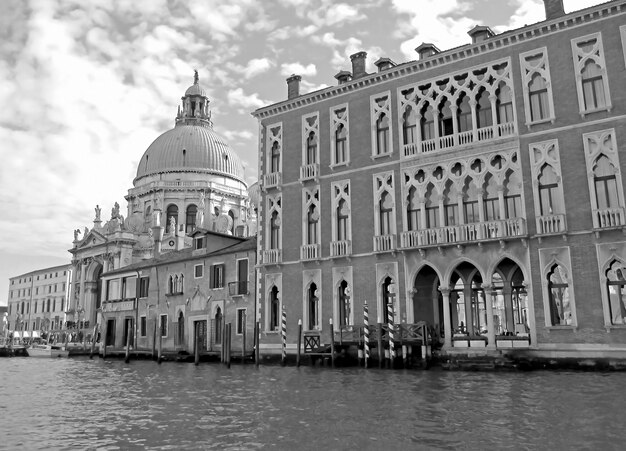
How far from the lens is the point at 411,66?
907 inches

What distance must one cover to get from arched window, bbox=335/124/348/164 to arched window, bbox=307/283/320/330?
218 inches

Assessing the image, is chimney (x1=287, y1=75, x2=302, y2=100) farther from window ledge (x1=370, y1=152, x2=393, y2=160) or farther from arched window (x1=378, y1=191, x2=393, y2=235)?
arched window (x1=378, y1=191, x2=393, y2=235)

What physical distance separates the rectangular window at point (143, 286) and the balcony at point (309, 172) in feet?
48.7

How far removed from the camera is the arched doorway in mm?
22375

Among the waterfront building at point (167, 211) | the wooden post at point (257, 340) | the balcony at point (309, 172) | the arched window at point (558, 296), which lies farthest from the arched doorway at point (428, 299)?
the waterfront building at point (167, 211)

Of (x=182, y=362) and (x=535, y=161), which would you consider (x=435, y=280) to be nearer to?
(x=535, y=161)

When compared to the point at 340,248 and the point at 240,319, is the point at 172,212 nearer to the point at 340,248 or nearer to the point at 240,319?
the point at 240,319

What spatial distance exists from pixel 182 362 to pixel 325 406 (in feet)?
61.6

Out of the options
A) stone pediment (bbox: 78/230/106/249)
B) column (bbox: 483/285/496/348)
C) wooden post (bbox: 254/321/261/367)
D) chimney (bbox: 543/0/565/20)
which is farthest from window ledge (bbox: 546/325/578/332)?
stone pediment (bbox: 78/230/106/249)

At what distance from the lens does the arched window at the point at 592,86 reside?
63.2 ft

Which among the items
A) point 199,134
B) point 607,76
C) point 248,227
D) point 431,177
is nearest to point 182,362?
point 431,177

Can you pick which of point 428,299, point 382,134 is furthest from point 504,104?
point 428,299

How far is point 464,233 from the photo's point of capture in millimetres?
→ 20734

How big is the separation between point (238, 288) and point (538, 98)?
16.2 meters
